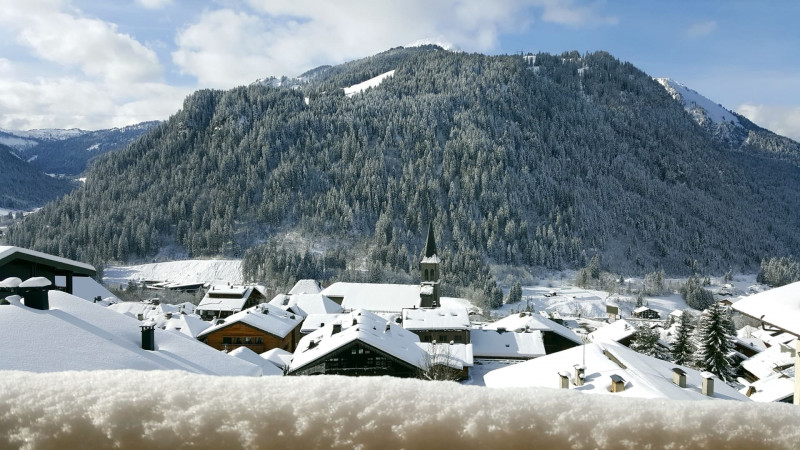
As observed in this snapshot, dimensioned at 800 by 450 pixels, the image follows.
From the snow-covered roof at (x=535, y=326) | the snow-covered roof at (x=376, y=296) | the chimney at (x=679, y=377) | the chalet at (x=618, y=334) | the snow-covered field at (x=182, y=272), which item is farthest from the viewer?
the snow-covered field at (x=182, y=272)

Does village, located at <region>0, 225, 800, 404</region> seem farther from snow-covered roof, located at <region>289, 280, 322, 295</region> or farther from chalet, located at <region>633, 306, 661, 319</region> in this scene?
chalet, located at <region>633, 306, 661, 319</region>

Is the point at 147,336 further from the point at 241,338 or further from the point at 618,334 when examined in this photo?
the point at 618,334

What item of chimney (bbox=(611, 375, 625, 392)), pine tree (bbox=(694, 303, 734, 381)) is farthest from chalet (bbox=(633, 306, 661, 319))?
chimney (bbox=(611, 375, 625, 392))

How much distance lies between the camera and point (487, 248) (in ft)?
391

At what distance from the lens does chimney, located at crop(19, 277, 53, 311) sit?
863cm

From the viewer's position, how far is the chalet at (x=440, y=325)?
36125 mm

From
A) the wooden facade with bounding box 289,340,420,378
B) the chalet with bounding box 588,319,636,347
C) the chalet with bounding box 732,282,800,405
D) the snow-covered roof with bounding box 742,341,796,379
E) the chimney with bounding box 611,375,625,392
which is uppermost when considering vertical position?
the chalet with bounding box 732,282,800,405

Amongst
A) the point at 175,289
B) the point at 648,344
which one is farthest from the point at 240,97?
the point at 648,344

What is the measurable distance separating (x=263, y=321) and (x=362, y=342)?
14781 mm

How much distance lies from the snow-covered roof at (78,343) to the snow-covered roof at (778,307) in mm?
9344

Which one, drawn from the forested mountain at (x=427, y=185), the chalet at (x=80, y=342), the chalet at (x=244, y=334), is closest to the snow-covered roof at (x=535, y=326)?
the chalet at (x=244, y=334)

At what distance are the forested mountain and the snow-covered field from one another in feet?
19.1

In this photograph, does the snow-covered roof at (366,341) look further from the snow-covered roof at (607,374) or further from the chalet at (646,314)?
the chalet at (646,314)

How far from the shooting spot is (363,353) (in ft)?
81.4
